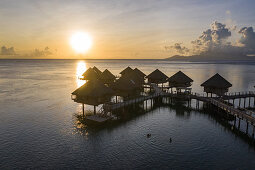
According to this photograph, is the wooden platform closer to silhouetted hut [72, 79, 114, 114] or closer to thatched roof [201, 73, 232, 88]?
silhouetted hut [72, 79, 114, 114]

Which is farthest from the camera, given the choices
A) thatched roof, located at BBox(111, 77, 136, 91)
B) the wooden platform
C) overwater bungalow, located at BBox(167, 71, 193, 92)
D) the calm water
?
overwater bungalow, located at BBox(167, 71, 193, 92)

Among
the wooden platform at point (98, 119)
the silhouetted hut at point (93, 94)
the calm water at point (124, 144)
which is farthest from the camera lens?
the silhouetted hut at point (93, 94)

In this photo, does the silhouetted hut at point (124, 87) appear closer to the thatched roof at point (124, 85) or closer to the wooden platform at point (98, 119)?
the thatched roof at point (124, 85)

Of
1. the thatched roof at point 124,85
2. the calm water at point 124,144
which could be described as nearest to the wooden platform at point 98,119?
the calm water at point 124,144

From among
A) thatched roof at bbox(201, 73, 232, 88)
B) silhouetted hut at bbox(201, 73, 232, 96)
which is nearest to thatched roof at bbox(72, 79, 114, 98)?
thatched roof at bbox(201, 73, 232, 88)

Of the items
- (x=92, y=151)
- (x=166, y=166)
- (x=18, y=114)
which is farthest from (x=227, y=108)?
(x=18, y=114)

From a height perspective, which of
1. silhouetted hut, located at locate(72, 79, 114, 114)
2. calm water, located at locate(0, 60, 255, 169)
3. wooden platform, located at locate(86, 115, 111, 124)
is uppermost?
silhouetted hut, located at locate(72, 79, 114, 114)

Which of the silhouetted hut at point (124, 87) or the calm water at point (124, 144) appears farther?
the silhouetted hut at point (124, 87)

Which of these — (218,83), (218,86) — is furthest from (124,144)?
(218,83)

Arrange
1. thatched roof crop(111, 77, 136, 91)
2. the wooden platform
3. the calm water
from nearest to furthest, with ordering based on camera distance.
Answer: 1. the calm water
2. the wooden platform
3. thatched roof crop(111, 77, 136, 91)

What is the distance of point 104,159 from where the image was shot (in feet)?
76.4

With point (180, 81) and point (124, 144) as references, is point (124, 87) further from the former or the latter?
point (180, 81)

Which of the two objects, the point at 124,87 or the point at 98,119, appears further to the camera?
the point at 124,87

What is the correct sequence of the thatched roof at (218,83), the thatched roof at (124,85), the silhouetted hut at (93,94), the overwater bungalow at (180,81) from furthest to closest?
the overwater bungalow at (180,81), the thatched roof at (218,83), the thatched roof at (124,85), the silhouetted hut at (93,94)
